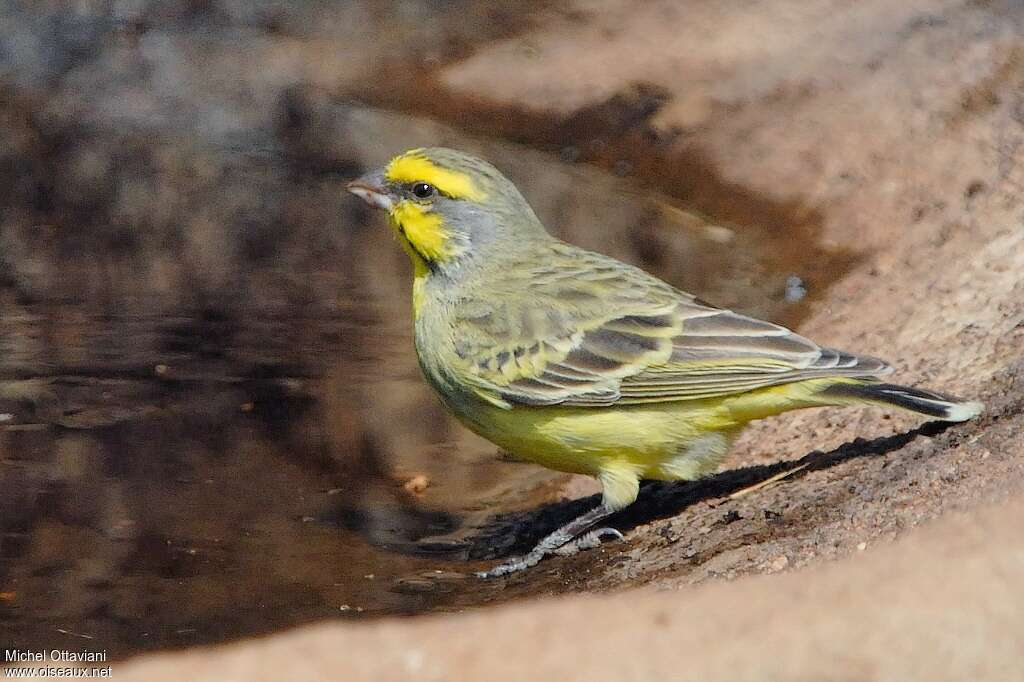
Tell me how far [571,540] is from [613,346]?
3.00ft

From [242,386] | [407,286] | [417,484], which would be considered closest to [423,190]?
[417,484]

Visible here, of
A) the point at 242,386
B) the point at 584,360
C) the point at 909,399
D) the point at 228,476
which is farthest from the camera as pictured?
the point at 242,386

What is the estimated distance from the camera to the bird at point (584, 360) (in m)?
6.62

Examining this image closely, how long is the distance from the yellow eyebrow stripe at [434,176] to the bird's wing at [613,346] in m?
0.47

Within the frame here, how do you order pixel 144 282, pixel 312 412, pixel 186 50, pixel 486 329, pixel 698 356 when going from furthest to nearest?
1. pixel 186 50
2. pixel 144 282
3. pixel 312 412
4. pixel 486 329
5. pixel 698 356

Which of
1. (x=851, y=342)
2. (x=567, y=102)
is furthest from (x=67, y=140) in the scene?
(x=851, y=342)

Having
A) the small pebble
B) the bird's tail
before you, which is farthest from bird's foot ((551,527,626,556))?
the bird's tail

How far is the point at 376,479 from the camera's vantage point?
7586 mm

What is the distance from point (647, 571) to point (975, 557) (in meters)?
2.11

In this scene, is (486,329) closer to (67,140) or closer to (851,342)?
(851,342)

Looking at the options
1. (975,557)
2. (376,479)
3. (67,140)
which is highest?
(975,557)

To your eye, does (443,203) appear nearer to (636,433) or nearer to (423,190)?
(423,190)

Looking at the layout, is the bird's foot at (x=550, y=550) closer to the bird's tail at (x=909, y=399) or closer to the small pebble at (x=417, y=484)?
the small pebble at (x=417, y=484)

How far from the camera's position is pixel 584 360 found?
696 centimetres
